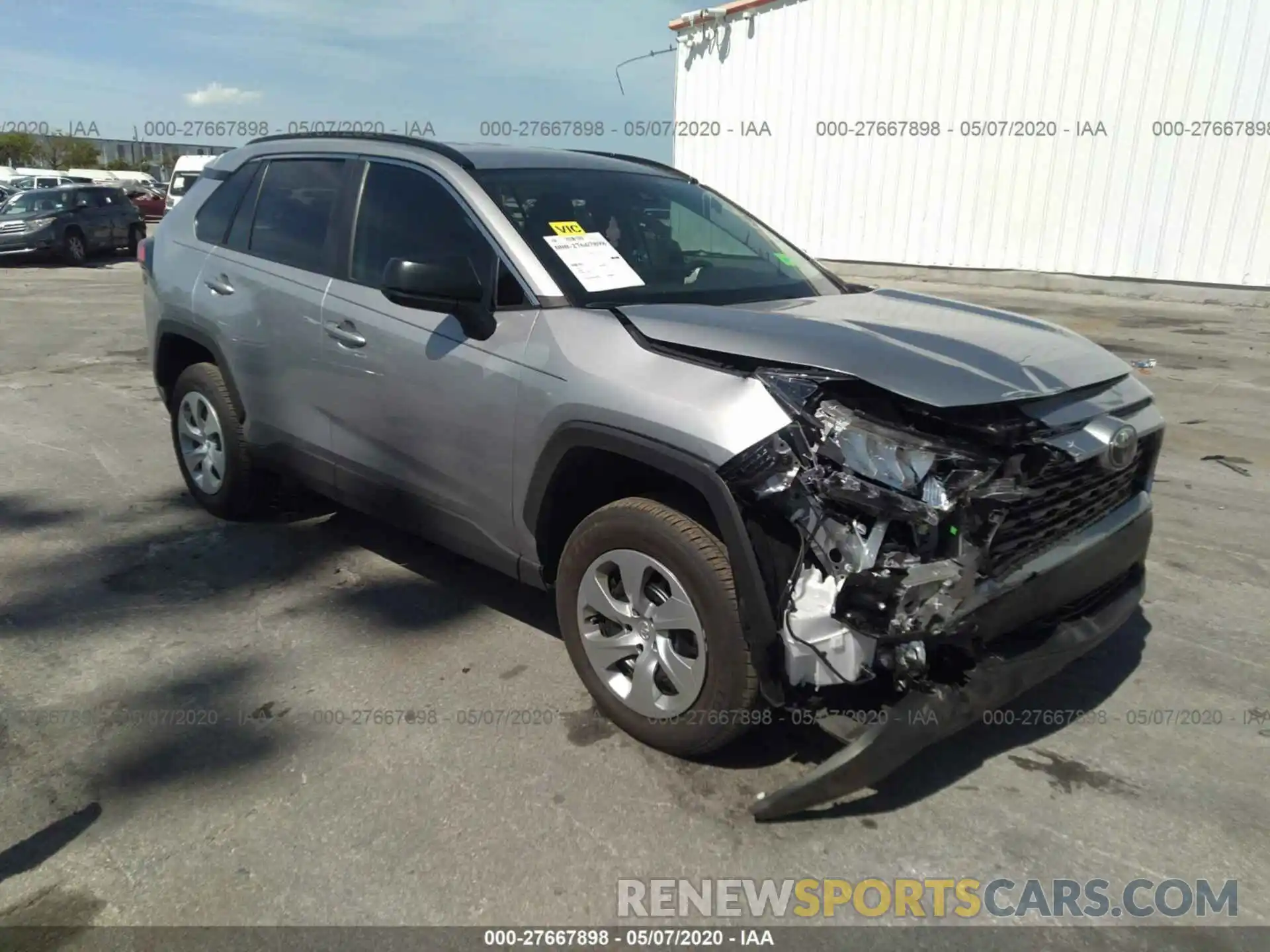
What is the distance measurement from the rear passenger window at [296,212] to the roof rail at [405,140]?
14 centimetres

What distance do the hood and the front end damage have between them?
0.06 m

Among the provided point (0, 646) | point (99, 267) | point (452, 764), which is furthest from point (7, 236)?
point (452, 764)

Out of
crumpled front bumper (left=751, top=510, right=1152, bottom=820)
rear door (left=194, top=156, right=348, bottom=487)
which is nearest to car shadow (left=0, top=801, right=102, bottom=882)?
rear door (left=194, top=156, right=348, bottom=487)

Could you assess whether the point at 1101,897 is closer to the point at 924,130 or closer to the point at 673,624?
the point at 673,624

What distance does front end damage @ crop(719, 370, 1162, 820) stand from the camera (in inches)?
100

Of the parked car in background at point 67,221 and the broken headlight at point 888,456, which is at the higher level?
the broken headlight at point 888,456

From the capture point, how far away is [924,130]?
17.1 m

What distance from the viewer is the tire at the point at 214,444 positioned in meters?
4.75

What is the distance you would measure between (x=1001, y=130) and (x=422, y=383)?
15393mm

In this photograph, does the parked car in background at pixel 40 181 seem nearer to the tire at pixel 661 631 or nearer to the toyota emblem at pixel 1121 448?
the tire at pixel 661 631

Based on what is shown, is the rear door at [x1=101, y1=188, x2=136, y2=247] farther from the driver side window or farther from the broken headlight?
the broken headlight

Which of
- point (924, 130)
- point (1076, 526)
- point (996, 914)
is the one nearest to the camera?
point (996, 914)

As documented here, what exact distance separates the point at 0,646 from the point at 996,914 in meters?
3.62

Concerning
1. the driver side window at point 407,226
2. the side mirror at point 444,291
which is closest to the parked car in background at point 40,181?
the driver side window at point 407,226
